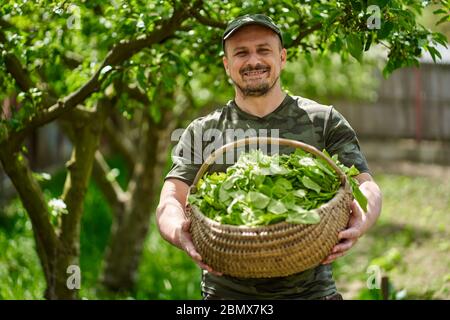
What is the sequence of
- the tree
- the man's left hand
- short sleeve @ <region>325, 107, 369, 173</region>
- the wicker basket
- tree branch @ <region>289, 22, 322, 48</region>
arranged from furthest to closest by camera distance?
tree branch @ <region>289, 22, 322, 48</region> < the tree < short sleeve @ <region>325, 107, 369, 173</region> < the man's left hand < the wicker basket

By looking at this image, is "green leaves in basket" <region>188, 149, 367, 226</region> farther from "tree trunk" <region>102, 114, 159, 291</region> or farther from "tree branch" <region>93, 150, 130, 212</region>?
"tree branch" <region>93, 150, 130, 212</region>

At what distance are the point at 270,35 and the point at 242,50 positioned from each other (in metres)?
0.14

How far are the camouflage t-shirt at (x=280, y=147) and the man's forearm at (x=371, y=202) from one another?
0.32ft

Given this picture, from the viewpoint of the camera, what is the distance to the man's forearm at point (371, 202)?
2818 millimetres

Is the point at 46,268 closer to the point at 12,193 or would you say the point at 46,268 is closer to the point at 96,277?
the point at 96,277

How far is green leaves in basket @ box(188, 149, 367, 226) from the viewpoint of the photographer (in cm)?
258

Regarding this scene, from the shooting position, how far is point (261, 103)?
314 cm

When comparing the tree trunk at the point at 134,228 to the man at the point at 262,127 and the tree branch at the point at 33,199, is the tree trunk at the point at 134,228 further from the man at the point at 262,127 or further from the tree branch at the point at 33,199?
the man at the point at 262,127

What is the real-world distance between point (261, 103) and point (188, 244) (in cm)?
74

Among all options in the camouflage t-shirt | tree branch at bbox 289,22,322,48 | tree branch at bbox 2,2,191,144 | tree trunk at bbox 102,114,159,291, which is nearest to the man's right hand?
the camouflage t-shirt

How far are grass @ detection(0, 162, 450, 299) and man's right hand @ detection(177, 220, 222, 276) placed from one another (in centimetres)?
256

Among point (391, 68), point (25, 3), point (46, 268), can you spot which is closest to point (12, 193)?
point (46, 268)

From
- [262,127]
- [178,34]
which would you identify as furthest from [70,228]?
[262,127]

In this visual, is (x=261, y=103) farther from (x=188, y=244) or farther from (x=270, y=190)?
(x=188, y=244)
